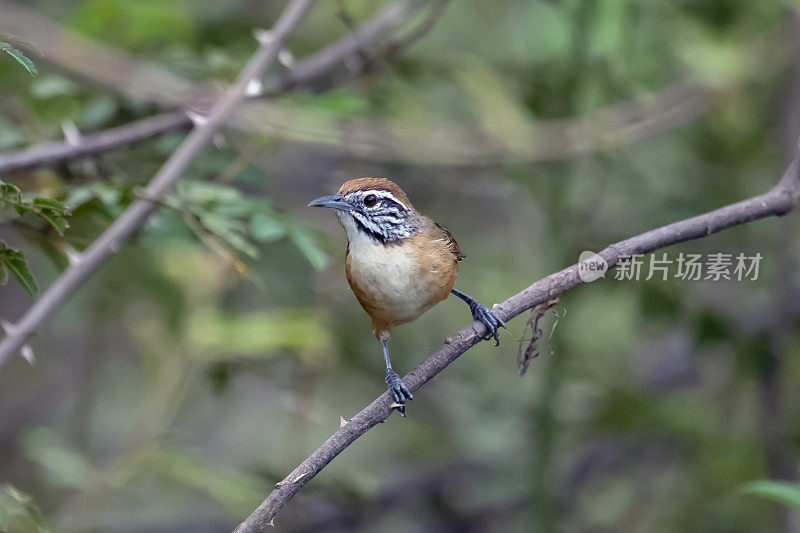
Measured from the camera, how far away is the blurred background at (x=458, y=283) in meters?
3.64

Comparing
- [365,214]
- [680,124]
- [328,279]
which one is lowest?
[365,214]

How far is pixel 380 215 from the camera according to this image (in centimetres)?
284

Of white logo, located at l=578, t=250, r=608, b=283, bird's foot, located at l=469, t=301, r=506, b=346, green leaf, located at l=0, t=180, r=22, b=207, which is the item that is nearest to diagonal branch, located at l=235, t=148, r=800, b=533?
white logo, located at l=578, t=250, r=608, b=283

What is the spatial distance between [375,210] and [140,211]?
778 mm

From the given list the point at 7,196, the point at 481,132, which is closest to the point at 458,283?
the point at 481,132

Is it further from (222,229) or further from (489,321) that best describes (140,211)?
(489,321)

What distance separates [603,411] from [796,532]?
1076 millimetres

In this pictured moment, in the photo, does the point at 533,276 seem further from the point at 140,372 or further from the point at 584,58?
the point at 140,372

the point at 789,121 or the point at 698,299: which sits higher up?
the point at 789,121

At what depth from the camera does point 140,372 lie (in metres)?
5.60

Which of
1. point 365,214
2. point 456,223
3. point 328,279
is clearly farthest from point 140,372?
point 365,214

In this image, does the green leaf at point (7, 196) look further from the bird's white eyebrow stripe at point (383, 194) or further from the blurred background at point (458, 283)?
the bird's white eyebrow stripe at point (383, 194)

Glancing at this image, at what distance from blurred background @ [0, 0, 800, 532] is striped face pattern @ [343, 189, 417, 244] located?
22cm

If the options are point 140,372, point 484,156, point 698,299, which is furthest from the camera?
point 140,372
